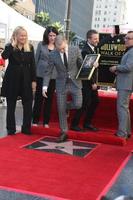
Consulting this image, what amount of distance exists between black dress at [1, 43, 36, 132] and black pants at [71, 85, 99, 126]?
86 cm

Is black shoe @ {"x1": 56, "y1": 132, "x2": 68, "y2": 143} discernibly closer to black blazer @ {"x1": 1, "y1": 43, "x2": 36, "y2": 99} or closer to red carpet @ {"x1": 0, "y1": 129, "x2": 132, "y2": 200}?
red carpet @ {"x1": 0, "y1": 129, "x2": 132, "y2": 200}

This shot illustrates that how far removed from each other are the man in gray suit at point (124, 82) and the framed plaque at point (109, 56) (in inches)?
33.9

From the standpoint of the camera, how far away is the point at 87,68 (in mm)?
7148

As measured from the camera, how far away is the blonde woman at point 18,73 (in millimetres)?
7078

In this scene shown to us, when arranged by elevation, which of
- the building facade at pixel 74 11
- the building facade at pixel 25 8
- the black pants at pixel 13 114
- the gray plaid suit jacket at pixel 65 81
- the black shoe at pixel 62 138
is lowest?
the black shoe at pixel 62 138

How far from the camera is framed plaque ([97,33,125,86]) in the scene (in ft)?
26.3

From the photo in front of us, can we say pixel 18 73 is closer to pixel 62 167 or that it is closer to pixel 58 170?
pixel 62 167

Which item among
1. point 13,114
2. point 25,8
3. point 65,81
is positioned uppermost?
point 25,8

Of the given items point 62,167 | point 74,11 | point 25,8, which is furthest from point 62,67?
point 74,11

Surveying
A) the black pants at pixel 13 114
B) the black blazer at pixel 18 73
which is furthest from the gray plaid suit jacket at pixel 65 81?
the black pants at pixel 13 114

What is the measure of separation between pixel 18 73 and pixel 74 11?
134527mm

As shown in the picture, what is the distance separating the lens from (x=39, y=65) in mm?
7750

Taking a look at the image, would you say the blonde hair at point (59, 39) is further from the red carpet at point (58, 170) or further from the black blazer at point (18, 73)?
the red carpet at point (58, 170)

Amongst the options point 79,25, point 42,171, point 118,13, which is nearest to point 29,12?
point 79,25
